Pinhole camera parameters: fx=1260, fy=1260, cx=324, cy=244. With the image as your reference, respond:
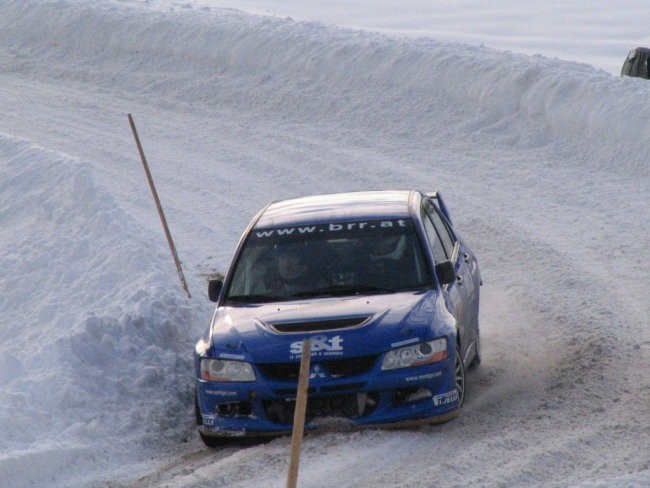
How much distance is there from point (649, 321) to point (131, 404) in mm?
4472

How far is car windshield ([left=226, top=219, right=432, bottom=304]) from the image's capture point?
8.52 m

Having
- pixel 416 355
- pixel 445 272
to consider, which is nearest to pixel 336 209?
pixel 445 272

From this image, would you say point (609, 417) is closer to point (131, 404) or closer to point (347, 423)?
point (347, 423)

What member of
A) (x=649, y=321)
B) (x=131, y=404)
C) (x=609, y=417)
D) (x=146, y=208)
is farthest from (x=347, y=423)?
(x=146, y=208)

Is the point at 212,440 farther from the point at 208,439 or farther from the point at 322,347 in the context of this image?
the point at 322,347

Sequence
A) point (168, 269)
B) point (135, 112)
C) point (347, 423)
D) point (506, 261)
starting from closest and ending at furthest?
point (347, 423), point (168, 269), point (506, 261), point (135, 112)

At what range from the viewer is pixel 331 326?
7875 millimetres

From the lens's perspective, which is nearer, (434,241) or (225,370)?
(225,370)

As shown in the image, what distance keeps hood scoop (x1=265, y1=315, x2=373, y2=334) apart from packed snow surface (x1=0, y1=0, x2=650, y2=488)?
2.16ft

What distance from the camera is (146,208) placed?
1562cm

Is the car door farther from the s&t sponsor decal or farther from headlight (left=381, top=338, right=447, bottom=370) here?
the s&t sponsor decal

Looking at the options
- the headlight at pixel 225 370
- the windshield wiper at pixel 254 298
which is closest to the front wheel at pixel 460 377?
the windshield wiper at pixel 254 298

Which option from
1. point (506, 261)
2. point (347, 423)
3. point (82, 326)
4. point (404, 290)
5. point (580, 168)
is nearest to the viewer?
point (347, 423)

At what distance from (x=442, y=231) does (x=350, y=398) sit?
8.09 feet
